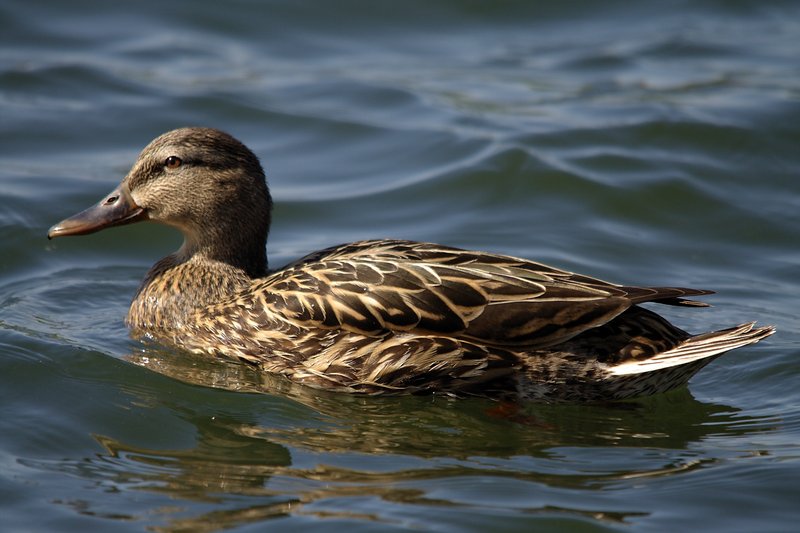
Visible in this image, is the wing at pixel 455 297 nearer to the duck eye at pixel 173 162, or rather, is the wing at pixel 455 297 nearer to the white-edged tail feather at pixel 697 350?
the white-edged tail feather at pixel 697 350

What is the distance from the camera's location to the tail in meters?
7.88

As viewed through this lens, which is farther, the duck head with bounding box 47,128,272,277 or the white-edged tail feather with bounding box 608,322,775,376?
the duck head with bounding box 47,128,272,277

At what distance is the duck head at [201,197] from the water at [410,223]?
0.92m

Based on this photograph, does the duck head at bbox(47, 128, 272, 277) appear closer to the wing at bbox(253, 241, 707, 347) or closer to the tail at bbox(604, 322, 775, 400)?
the wing at bbox(253, 241, 707, 347)

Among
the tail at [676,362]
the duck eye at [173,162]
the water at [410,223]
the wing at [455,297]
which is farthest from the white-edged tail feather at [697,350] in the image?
the duck eye at [173,162]

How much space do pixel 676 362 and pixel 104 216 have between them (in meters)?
4.43

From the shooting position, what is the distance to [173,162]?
9469 millimetres

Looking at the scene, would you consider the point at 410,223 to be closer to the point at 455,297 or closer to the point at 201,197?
the point at 201,197

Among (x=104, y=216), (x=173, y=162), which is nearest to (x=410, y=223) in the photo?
(x=173, y=162)

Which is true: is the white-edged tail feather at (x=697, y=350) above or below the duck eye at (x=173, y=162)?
below

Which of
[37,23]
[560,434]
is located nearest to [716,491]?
[560,434]

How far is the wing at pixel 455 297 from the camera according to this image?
799 cm

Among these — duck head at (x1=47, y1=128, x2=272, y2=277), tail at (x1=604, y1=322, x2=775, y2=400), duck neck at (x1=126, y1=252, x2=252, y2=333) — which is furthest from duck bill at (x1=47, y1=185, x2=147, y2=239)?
tail at (x1=604, y1=322, x2=775, y2=400)

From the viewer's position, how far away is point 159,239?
1208 centimetres
